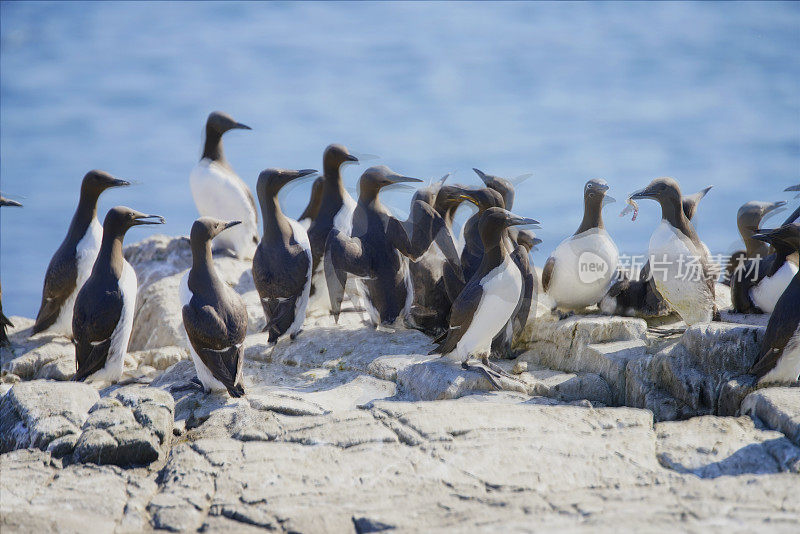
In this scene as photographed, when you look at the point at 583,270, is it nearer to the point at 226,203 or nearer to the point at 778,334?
the point at 778,334

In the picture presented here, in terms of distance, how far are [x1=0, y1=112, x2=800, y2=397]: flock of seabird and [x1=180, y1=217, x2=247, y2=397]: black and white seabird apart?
1cm

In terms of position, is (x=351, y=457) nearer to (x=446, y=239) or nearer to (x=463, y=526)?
(x=463, y=526)

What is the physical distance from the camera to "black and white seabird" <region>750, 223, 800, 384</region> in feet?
19.2

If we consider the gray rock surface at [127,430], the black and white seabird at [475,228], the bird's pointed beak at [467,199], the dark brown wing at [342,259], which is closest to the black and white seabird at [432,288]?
the bird's pointed beak at [467,199]

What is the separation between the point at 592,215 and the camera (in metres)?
8.15

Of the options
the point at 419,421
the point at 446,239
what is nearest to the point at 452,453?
the point at 419,421

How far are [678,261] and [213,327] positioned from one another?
384 cm

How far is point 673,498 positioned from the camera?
4.32 m

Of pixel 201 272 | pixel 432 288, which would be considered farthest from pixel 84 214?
pixel 432 288

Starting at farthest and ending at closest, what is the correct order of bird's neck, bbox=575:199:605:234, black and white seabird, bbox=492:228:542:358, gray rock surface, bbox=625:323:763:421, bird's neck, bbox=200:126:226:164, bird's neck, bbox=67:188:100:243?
bird's neck, bbox=200:126:226:164 → bird's neck, bbox=67:188:100:243 → bird's neck, bbox=575:199:605:234 → black and white seabird, bbox=492:228:542:358 → gray rock surface, bbox=625:323:763:421

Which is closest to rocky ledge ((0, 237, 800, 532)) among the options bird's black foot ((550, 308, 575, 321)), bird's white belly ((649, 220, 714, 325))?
bird's black foot ((550, 308, 575, 321))

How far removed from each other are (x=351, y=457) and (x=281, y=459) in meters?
0.39

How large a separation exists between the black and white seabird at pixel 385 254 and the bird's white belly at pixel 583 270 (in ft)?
3.07

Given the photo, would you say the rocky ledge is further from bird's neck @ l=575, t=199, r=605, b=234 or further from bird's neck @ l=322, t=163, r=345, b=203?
bird's neck @ l=322, t=163, r=345, b=203
